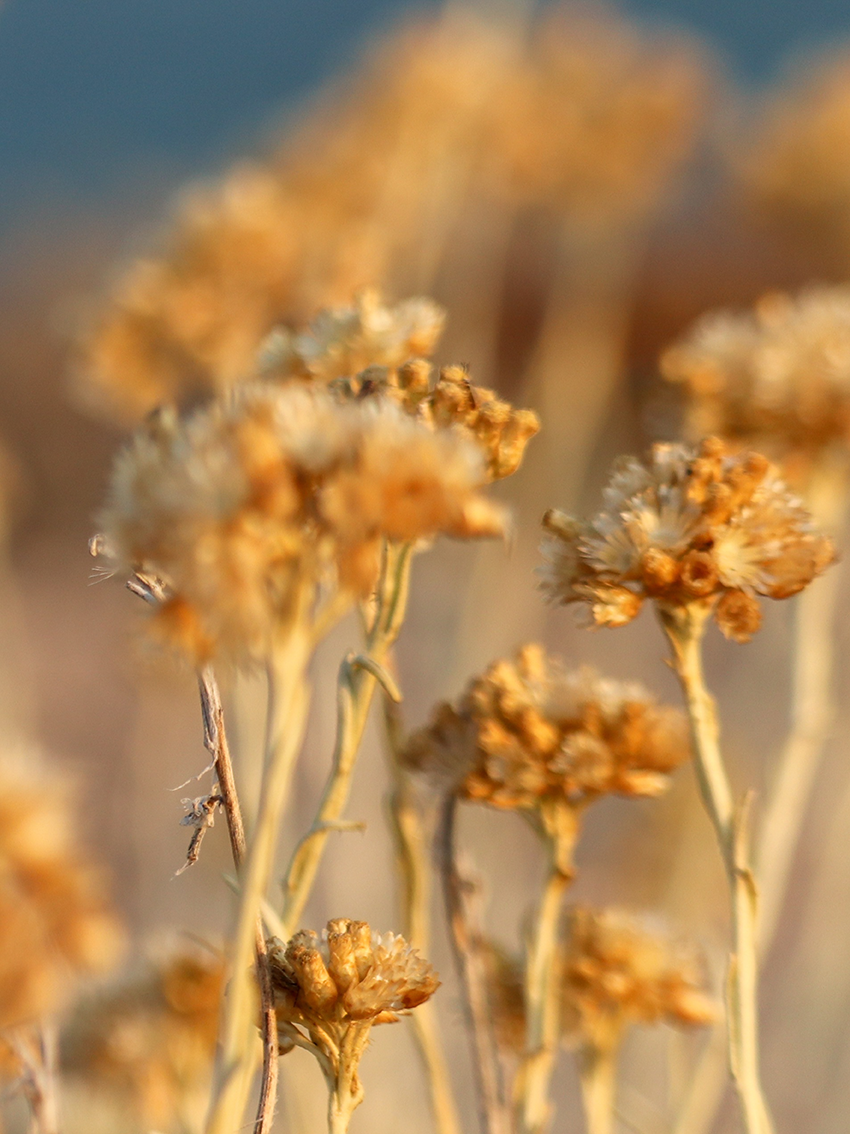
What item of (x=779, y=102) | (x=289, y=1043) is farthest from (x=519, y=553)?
(x=289, y=1043)

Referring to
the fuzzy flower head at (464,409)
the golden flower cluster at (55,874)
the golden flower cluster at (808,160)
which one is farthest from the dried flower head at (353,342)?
the golden flower cluster at (808,160)

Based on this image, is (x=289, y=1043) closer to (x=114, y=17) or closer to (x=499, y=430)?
(x=499, y=430)

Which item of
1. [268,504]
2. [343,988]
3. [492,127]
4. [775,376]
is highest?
[492,127]

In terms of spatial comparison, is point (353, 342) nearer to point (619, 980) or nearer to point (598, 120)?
point (619, 980)

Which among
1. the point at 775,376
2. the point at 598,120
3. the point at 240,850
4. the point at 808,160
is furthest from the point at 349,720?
the point at 598,120

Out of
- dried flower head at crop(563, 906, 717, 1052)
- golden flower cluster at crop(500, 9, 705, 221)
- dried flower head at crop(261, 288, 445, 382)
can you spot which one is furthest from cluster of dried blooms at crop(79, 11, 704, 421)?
dried flower head at crop(563, 906, 717, 1052)

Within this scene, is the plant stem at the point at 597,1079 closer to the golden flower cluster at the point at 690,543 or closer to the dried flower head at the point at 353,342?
the golden flower cluster at the point at 690,543
